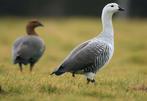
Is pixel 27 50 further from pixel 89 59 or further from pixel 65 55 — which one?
pixel 65 55

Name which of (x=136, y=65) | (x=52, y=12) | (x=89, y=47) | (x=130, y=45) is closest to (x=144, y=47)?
(x=130, y=45)

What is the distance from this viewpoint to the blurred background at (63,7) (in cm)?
4953

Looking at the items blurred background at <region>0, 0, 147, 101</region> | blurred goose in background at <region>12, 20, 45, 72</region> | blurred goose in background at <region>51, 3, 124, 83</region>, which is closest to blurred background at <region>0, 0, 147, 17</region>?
blurred background at <region>0, 0, 147, 101</region>

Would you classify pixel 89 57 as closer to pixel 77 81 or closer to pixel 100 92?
pixel 77 81

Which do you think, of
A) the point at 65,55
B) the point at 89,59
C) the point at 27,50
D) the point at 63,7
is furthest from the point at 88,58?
the point at 63,7

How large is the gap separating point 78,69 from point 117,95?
1.49m

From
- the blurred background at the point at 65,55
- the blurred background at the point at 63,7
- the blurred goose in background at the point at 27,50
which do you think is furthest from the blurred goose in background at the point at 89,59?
the blurred background at the point at 63,7

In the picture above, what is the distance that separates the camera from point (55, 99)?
9.73 meters

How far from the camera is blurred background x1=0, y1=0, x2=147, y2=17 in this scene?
49.5 metres

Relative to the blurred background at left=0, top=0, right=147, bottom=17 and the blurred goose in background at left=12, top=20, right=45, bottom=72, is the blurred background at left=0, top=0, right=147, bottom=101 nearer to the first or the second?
the blurred background at left=0, top=0, right=147, bottom=17

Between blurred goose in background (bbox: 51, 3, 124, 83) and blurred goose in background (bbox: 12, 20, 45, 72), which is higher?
blurred goose in background (bbox: 51, 3, 124, 83)

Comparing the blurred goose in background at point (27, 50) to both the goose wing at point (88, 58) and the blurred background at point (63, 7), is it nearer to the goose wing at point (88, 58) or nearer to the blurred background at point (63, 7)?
the goose wing at point (88, 58)

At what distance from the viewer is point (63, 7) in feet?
176

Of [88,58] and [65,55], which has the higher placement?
[88,58]
